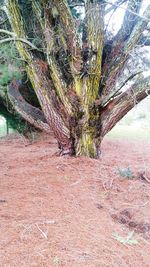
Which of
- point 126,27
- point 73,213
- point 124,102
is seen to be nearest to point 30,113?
point 124,102

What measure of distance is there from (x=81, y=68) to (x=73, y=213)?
2.69 m

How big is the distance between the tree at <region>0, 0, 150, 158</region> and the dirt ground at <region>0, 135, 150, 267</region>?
0.61 m

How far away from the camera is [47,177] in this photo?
454 centimetres

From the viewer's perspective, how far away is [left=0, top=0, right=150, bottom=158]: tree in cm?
527

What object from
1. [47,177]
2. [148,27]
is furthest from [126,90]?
[47,177]

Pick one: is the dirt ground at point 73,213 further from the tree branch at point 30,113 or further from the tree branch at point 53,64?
the tree branch at point 53,64

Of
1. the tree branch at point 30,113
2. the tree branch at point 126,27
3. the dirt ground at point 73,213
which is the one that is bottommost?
the dirt ground at point 73,213

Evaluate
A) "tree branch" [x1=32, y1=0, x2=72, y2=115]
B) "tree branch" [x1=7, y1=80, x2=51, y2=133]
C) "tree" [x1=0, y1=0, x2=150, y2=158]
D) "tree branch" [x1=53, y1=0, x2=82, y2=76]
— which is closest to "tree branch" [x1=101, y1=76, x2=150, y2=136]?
"tree" [x1=0, y1=0, x2=150, y2=158]

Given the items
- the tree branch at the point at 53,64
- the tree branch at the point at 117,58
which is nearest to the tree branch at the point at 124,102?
the tree branch at the point at 117,58

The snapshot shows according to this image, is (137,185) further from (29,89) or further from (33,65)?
(29,89)

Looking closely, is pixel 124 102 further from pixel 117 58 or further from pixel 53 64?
pixel 53 64

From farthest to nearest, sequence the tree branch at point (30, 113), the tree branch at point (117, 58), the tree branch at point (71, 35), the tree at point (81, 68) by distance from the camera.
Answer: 1. the tree branch at point (30, 113)
2. the tree branch at point (117, 58)
3. the tree at point (81, 68)
4. the tree branch at point (71, 35)

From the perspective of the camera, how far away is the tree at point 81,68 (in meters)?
5.27

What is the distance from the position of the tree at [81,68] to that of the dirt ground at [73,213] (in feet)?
2.00
